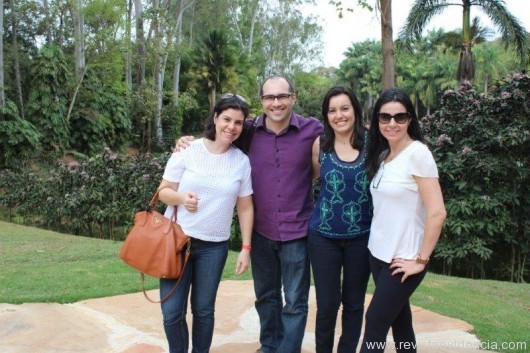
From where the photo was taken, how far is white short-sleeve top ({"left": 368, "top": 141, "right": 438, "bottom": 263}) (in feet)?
7.33

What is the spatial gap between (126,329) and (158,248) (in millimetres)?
1101

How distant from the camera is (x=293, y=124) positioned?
2.74 m

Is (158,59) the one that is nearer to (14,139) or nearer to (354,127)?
(14,139)

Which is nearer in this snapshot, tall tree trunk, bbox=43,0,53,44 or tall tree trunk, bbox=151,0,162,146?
tall tree trunk, bbox=151,0,162,146

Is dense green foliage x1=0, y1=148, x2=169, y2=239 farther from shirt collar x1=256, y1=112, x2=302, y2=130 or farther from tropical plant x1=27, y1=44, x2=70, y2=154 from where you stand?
tropical plant x1=27, y1=44, x2=70, y2=154

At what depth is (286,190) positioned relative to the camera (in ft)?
8.91

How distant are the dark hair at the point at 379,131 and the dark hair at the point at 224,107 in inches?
24.9

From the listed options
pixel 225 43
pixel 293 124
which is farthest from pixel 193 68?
pixel 293 124

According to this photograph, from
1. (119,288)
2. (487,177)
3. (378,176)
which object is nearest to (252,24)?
(487,177)

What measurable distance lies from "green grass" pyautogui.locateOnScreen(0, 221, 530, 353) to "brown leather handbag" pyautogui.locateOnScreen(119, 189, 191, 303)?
1733 mm

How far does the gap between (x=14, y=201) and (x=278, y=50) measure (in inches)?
1157

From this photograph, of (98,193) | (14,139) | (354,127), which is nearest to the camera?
(354,127)

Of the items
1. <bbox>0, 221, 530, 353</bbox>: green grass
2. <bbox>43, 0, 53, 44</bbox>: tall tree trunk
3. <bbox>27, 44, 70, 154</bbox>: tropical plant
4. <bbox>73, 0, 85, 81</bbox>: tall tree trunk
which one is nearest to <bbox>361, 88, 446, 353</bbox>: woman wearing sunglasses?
<bbox>0, 221, 530, 353</bbox>: green grass

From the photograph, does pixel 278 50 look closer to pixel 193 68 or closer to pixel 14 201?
pixel 193 68
